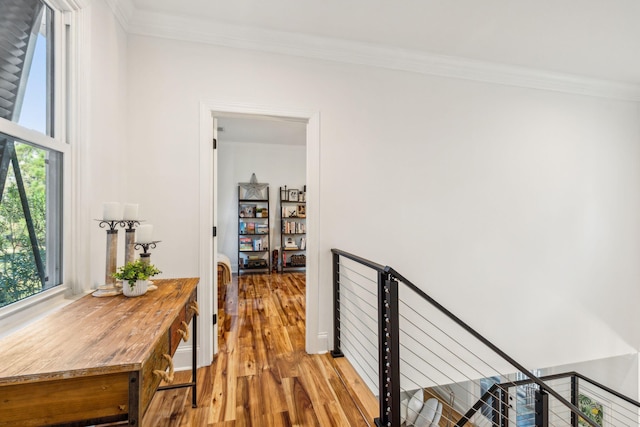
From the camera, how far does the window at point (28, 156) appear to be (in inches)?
44.4

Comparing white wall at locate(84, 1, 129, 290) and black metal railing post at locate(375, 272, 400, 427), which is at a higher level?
white wall at locate(84, 1, 129, 290)

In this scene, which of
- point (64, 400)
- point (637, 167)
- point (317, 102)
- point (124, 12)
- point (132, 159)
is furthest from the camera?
point (637, 167)

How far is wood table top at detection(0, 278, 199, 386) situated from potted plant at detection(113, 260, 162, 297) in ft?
0.17

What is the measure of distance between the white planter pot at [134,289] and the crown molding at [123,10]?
5.68 ft

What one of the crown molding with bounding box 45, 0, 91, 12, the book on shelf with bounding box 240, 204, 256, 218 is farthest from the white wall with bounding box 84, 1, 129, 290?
the book on shelf with bounding box 240, 204, 256, 218

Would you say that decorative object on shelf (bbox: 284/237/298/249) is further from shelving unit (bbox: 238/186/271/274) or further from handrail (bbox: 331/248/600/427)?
handrail (bbox: 331/248/600/427)

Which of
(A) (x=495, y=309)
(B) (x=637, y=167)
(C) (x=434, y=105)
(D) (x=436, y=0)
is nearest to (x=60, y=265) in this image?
(D) (x=436, y=0)

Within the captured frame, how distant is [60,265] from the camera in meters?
1.45

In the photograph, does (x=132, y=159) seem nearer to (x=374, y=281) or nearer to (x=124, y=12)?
(x=124, y=12)


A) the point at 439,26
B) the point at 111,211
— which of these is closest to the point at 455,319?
the point at 111,211

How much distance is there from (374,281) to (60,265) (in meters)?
2.08

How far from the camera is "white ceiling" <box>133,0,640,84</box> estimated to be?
6.68ft

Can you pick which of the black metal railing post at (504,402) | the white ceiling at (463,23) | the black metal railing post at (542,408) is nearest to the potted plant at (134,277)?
the white ceiling at (463,23)

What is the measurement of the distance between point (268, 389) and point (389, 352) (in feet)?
3.04
